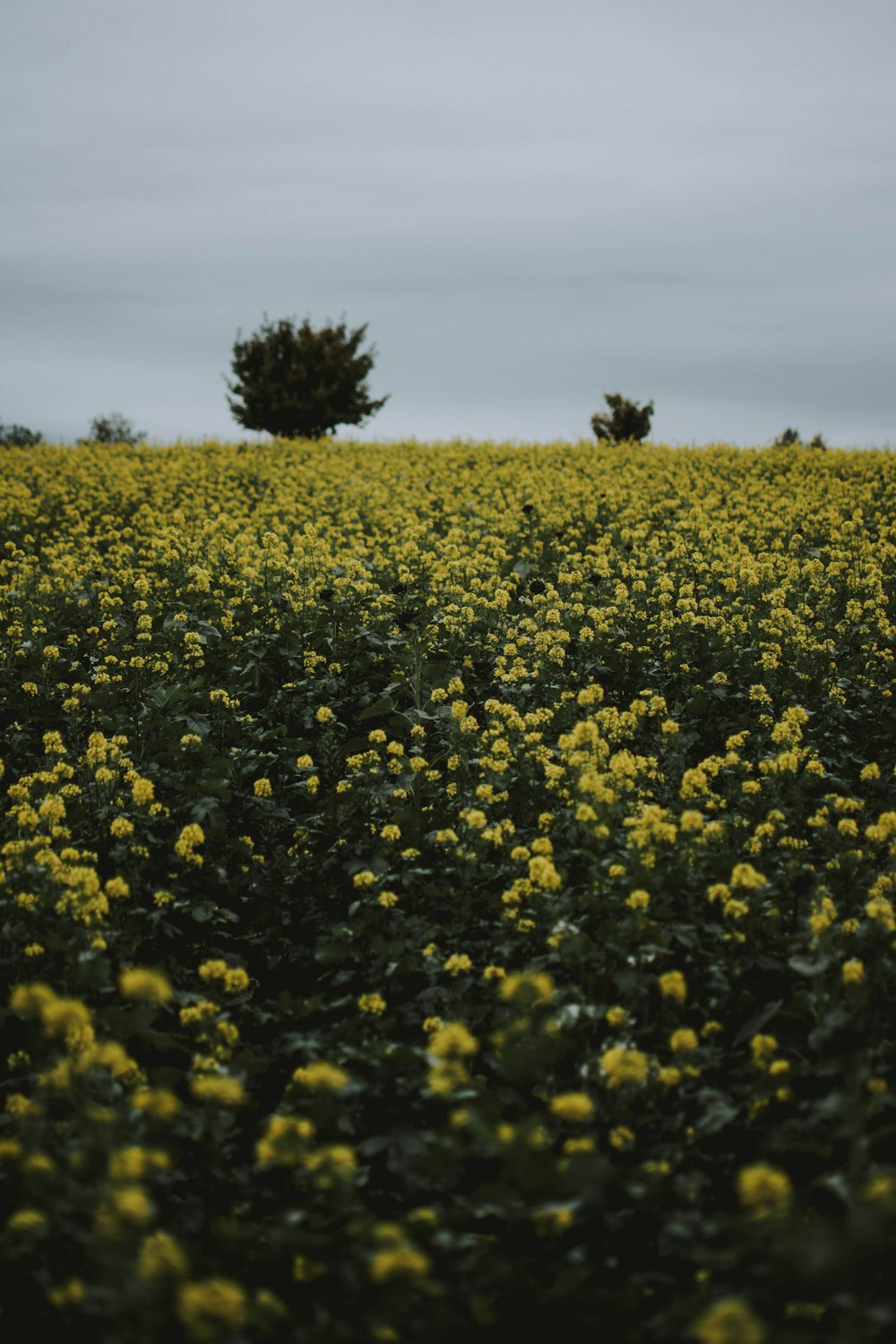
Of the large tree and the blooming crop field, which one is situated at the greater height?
the large tree

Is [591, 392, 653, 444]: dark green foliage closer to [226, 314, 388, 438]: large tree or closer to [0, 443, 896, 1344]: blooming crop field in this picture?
[226, 314, 388, 438]: large tree

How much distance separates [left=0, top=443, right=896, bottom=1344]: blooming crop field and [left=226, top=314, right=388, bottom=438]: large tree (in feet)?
88.4

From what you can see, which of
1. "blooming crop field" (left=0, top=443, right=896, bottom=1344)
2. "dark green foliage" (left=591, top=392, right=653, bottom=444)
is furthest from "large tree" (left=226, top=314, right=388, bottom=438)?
"blooming crop field" (left=0, top=443, right=896, bottom=1344)

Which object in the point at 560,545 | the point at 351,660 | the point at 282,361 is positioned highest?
the point at 282,361

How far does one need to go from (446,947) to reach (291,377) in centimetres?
3363

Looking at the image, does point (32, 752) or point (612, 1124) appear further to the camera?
point (32, 752)

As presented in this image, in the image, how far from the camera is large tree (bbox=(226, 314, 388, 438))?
Result: 35469 millimetres

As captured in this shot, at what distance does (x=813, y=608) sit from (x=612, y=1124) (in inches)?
249

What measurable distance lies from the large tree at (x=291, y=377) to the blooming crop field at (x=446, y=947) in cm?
2694

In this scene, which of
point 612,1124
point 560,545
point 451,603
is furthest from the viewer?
point 560,545

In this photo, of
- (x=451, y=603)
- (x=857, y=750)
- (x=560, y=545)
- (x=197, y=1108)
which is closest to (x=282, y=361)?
(x=560, y=545)

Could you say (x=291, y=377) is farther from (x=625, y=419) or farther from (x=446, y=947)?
(x=446, y=947)

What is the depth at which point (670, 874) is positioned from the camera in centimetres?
427

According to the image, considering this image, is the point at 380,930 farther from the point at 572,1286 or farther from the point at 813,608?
the point at 813,608
